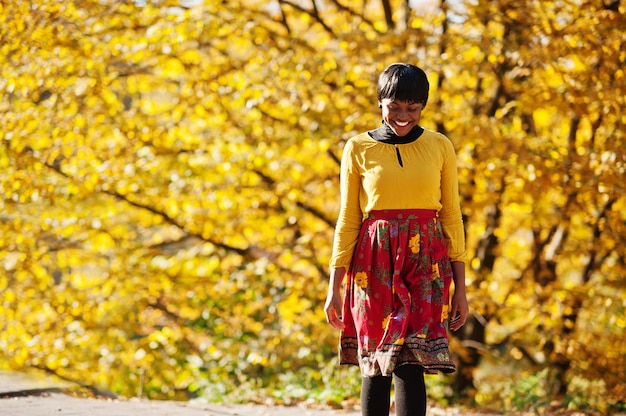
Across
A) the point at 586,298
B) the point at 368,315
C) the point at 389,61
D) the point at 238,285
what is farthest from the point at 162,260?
the point at 368,315

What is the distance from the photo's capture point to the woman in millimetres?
3059

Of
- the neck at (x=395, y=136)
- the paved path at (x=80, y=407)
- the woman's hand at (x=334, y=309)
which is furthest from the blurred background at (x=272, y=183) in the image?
the woman's hand at (x=334, y=309)

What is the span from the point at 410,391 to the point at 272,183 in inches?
201

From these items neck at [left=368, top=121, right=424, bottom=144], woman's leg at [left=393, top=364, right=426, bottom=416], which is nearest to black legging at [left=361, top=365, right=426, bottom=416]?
woman's leg at [left=393, top=364, right=426, bottom=416]

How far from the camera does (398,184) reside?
10.2 feet

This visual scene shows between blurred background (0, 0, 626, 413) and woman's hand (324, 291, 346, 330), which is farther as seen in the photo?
blurred background (0, 0, 626, 413)

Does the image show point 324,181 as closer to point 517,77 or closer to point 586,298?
point 517,77

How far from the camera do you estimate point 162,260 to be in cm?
819

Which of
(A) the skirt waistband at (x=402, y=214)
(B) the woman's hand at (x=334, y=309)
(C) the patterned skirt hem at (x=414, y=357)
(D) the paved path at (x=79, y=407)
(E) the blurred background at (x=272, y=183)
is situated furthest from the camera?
(E) the blurred background at (x=272, y=183)

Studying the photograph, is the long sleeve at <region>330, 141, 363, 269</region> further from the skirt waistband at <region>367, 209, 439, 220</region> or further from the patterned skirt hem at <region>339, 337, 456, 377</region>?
the patterned skirt hem at <region>339, 337, 456, 377</region>

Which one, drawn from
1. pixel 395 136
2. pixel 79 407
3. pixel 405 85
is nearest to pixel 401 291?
pixel 395 136

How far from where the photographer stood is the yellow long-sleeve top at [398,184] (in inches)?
123

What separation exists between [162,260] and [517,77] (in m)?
3.52

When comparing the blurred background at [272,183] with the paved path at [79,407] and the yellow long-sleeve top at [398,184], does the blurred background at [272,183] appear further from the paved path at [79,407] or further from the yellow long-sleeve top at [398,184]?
the yellow long-sleeve top at [398,184]
